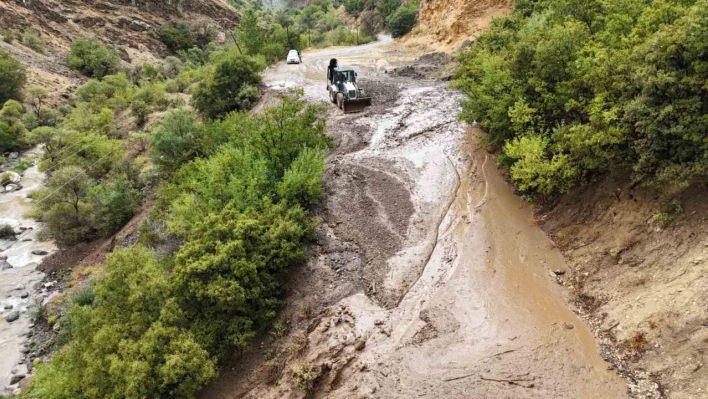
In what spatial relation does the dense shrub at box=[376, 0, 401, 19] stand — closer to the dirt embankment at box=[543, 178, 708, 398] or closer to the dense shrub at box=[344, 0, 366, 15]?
the dense shrub at box=[344, 0, 366, 15]

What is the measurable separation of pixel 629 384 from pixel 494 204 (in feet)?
29.0

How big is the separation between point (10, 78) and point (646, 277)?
6396 cm

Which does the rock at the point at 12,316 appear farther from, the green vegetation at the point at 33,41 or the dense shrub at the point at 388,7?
the dense shrub at the point at 388,7

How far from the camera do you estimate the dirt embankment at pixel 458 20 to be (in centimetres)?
4119

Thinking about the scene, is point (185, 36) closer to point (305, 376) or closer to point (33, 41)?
point (33, 41)

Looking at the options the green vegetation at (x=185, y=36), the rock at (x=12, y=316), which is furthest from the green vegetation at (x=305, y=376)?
the green vegetation at (x=185, y=36)

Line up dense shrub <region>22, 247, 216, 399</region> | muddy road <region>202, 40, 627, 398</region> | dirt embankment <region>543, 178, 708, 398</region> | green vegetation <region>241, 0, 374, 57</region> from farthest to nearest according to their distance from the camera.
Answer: green vegetation <region>241, 0, 374, 57</region> → dense shrub <region>22, 247, 216, 399</region> → muddy road <region>202, 40, 627, 398</region> → dirt embankment <region>543, 178, 708, 398</region>

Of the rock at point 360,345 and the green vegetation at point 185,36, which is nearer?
the rock at point 360,345

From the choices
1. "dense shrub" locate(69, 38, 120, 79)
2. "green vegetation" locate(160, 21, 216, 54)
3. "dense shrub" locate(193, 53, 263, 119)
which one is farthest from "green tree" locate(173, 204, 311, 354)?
"green vegetation" locate(160, 21, 216, 54)

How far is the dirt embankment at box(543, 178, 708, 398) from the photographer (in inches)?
364

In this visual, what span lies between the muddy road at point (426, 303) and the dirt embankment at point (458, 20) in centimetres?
2644

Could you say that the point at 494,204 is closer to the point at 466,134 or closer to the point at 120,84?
the point at 466,134

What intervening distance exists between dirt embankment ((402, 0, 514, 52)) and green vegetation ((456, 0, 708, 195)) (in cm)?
2385

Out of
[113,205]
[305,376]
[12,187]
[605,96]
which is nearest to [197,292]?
[305,376]
